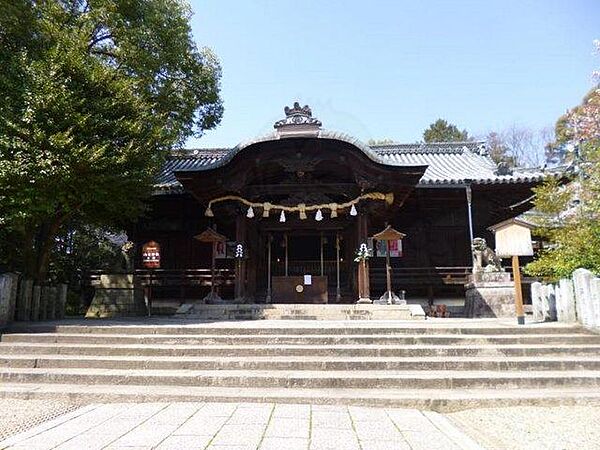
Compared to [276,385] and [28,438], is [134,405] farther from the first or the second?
[276,385]

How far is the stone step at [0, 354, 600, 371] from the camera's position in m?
6.43

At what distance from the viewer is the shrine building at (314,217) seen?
12633 mm

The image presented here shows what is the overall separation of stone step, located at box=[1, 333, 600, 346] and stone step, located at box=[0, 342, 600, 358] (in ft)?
0.50

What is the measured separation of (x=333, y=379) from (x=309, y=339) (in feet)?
5.31

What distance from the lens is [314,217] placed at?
1461cm

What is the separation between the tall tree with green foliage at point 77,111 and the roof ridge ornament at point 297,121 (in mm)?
3302

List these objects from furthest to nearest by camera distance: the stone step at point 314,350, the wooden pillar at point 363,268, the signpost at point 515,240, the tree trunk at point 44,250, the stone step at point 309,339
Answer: the wooden pillar at point 363,268 → the tree trunk at point 44,250 → the signpost at point 515,240 → the stone step at point 309,339 → the stone step at point 314,350

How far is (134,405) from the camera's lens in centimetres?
531

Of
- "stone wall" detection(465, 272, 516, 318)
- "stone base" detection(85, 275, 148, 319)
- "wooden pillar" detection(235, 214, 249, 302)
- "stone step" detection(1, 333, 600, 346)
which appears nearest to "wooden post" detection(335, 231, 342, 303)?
"wooden pillar" detection(235, 214, 249, 302)

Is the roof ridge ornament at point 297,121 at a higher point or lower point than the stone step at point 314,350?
higher

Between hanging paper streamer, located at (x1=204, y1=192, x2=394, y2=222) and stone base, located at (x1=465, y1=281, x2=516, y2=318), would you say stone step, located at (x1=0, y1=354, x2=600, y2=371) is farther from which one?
hanging paper streamer, located at (x1=204, y1=192, x2=394, y2=222)

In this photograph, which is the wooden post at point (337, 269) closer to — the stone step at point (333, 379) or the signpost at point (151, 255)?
the signpost at point (151, 255)

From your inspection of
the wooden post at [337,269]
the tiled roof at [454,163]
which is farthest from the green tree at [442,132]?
the wooden post at [337,269]

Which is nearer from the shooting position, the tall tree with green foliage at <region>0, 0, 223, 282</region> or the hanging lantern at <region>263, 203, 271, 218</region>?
the tall tree with green foliage at <region>0, 0, 223, 282</region>
